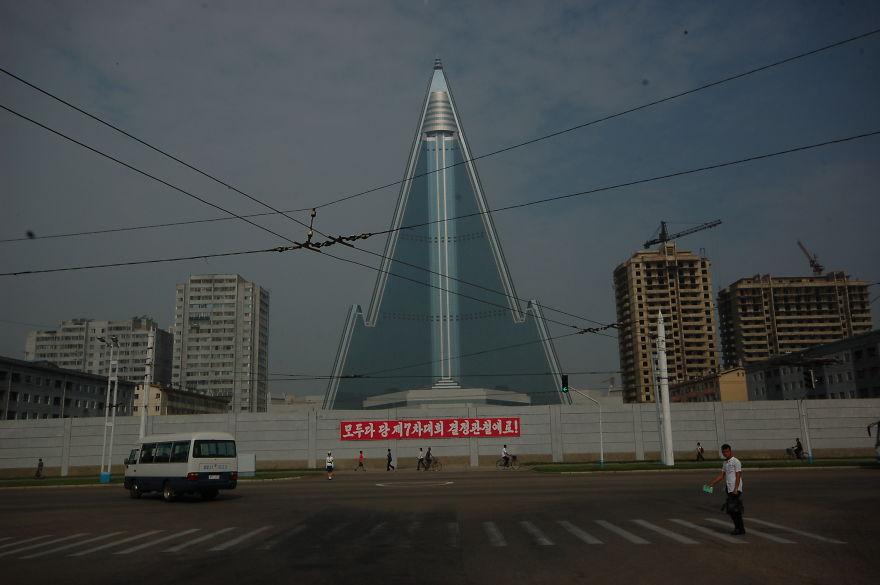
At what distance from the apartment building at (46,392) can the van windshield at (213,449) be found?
3043 inches

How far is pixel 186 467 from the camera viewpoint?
24.8m

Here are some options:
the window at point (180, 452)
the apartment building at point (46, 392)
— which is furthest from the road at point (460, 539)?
the apartment building at point (46, 392)

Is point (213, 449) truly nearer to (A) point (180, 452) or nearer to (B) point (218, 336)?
(A) point (180, 452)

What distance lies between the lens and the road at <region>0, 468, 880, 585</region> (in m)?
9.84

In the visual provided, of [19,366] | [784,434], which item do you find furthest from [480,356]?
[19,366]

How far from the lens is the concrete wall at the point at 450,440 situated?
161ft

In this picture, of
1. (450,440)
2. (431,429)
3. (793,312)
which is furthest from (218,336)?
(793,312)

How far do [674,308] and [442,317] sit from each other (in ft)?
343

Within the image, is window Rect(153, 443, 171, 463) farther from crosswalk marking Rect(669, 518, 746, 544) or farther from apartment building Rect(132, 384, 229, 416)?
apartment building Rect(132, 384, 229, 416)

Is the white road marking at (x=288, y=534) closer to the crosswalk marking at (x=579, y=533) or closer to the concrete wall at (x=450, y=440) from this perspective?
the crosswalk marking at (x=579, y=533)

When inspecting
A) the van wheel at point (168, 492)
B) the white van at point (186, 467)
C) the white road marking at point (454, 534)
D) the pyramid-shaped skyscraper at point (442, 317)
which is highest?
the pyramid-shaped skyscraper at point (442, 317)

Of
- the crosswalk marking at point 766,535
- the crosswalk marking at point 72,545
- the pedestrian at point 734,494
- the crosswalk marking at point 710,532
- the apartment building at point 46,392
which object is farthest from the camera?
the apartment building at point 46,392

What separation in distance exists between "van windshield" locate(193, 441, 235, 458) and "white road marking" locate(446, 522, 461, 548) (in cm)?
1332

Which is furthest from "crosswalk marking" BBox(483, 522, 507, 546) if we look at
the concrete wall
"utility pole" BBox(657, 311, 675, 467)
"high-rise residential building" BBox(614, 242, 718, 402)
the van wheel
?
"high-rise residential building" BBox(614, 242, 718, 402)
